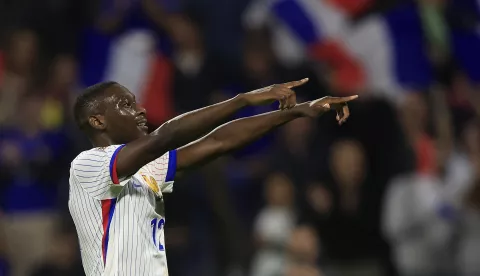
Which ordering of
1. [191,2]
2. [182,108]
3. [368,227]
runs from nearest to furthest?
1. [368,227]
2. [182,108]
3. [191,2]

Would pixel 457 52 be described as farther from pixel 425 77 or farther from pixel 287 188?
pixel 287 188

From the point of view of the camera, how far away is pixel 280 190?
876cm

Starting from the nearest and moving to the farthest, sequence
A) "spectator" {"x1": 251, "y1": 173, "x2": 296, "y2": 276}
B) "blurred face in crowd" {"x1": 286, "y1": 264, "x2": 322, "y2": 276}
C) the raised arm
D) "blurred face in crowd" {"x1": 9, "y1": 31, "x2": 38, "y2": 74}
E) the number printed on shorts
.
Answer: the raised arm
the number printed on shorts
"blurred face in crowd" {"x1": 286, "y1": 264, "x2": 322, "y2": 276}
"spectator" {"x1": 251, "y1": 173, "x2": 296, "y2": 276}
"blurred face in crowd" {"x1": 9, "y1": 31, "x2": 38, "y2": 74}

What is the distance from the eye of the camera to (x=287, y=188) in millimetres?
8773

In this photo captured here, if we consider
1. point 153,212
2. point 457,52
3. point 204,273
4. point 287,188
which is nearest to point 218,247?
point 204,273

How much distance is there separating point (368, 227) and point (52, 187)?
3338 millimetres

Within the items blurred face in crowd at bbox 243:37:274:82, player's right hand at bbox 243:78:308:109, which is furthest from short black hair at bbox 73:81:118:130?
blurred face in crowd at bbox 243:37:274:82

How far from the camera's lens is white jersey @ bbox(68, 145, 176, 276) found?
4.66 metres

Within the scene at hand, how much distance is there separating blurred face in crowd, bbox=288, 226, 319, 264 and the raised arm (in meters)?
3.88

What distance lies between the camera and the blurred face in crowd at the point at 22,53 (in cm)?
1060

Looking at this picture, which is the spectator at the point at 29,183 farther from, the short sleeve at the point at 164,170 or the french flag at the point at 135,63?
the short sleeve at the point at 164,170

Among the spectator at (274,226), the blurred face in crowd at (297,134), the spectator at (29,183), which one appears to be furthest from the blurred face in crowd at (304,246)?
the spectator at (29,183)

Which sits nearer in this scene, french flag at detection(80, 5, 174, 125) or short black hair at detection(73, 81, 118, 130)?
short black hair at detection(73, 81, 118, 130)

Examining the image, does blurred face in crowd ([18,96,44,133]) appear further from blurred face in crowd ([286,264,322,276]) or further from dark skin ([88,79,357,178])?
dark skin ([88,79,357,178])
